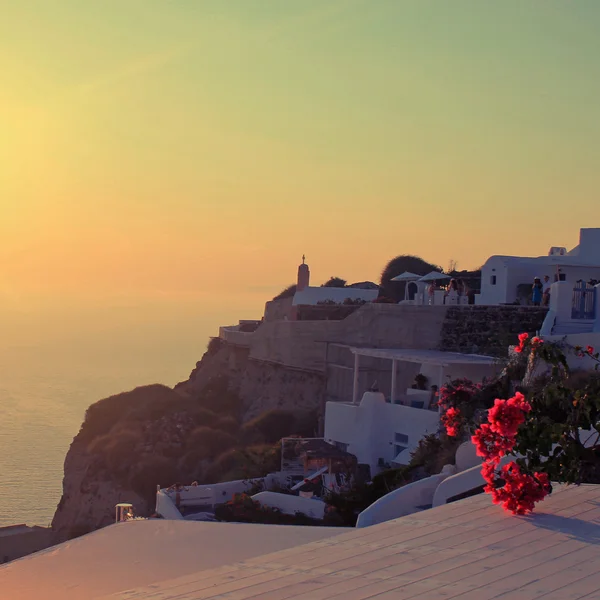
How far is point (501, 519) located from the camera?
26.3 feet

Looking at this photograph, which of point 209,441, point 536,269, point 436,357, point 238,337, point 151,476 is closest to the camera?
point 436,357

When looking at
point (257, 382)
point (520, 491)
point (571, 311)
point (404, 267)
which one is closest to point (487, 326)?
point (571, 311)

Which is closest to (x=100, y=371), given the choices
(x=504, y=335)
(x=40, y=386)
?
(x=40, y=386)

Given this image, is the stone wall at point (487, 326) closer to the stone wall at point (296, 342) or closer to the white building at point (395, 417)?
the white building at point (395, 417)

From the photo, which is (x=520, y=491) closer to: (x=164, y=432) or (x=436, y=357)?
(x=436, y=357)

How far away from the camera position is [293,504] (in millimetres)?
17234

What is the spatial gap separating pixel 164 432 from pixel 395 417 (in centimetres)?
1165

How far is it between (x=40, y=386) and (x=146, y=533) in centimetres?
13116

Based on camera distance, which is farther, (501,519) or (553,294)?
(553,294)

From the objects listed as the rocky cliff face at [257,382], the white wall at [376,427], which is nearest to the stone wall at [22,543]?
the rocky cliff face at [257,382]

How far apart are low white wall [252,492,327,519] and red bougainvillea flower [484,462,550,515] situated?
8.44 metres

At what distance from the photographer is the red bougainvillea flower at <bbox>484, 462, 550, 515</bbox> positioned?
811 centimetres

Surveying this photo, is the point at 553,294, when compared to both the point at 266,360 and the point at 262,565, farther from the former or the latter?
the point at 262,565

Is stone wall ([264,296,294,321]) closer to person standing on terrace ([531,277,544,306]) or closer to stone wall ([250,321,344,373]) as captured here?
stone wall ([250,321,344,373])
